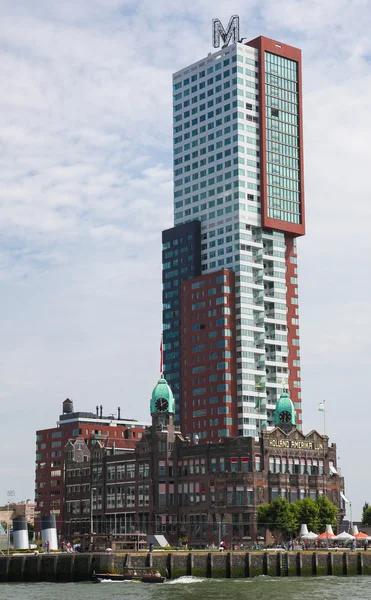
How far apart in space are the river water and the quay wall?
404cm

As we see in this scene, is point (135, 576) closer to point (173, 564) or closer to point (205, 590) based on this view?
point (173, 564)

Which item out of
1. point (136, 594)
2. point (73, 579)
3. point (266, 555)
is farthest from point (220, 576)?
point (136, 594)

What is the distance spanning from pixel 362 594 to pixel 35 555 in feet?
180

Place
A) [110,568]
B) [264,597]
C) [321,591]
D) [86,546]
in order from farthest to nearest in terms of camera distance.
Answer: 1. [86,546]
2. [110,568]
3. [321,591]
4. [264,597]

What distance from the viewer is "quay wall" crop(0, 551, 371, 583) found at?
15388 centimetres

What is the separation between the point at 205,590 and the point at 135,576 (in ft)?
62.4

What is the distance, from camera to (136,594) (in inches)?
5034

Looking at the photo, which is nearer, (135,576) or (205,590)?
(205,590)

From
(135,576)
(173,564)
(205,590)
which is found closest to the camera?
(205,590)

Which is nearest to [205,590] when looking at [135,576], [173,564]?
[135,576]

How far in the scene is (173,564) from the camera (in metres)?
156

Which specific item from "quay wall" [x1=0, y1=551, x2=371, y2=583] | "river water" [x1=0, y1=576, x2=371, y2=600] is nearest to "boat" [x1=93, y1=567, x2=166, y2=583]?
"quay wall" [x1=0, y1=551, x2=371, y2=583]

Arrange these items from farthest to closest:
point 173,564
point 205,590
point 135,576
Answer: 1. point 173,564
2. point 135,576
3. point 205,590

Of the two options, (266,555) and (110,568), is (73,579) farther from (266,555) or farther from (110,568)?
(266,555)
